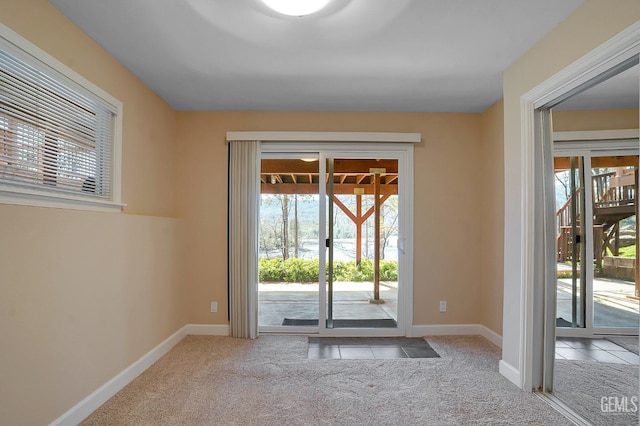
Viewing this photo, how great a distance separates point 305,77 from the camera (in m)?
3.15

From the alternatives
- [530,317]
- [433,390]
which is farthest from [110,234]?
[530,317]

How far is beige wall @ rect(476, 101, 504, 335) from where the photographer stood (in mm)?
3666

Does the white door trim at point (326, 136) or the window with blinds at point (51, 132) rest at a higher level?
the white door trim at point (326, 136)

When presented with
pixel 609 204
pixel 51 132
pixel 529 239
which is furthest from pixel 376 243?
pixel 51 132

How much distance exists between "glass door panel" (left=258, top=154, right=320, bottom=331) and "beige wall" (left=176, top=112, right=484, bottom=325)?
410 mm

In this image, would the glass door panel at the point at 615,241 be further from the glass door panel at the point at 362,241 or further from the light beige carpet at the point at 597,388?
the glass door panel at the point at 362,241

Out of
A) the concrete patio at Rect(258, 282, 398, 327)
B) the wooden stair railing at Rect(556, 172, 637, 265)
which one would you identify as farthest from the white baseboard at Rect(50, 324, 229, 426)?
the wooden stair railing at Rect(556, 172, 637, 265)

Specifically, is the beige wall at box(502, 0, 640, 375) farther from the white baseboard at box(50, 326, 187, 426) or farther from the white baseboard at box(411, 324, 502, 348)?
the white baseboard at box(50, 326, 187, 426)

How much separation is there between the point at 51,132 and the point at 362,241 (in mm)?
2921

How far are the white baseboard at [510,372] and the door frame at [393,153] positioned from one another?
3.75 feet

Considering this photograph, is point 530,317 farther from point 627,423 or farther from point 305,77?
point 305,77

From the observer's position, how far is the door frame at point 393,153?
13.0ft

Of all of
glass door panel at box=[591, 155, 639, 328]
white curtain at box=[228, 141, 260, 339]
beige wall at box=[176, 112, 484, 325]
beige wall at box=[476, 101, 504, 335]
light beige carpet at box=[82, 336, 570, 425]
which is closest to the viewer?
glass door panel at box=[591, 155, 639, 328]

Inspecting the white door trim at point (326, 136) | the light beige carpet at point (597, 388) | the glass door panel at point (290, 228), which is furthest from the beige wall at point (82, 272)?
the light beige carpet at point (597, 388)
